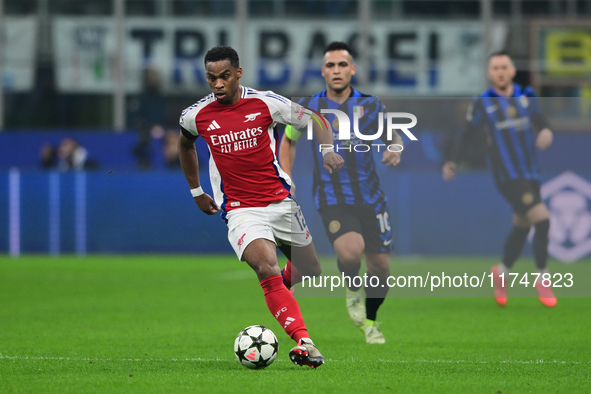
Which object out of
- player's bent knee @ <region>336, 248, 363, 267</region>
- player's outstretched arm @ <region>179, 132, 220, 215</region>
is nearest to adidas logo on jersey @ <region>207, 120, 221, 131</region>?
player's outstretched arm @ <region>179, 132, 220, 215</region>

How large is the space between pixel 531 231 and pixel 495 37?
11025 millimetres

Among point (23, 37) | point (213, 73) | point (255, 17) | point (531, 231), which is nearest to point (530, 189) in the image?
point (531, 231)

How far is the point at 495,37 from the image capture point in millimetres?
20672

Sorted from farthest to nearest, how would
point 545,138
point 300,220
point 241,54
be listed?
point 241,54
point 545,138
point 300,220

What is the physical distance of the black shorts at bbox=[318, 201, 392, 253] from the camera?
7.69m

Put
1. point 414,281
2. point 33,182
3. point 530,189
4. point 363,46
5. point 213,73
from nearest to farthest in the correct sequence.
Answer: point 213,73, point 414,281, point 530,189, point 33,182, point 363,46

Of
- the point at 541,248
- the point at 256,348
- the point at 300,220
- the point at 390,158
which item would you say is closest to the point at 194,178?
the point at 300,220

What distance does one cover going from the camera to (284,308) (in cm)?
608

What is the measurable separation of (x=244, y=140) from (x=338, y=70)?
62.4 inches

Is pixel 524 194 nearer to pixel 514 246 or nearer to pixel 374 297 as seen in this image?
pixel 514 246

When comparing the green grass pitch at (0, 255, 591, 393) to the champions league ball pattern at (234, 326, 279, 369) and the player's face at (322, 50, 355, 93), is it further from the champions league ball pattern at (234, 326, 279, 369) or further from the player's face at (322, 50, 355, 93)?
the player's face at (322, 50, 355, 93)

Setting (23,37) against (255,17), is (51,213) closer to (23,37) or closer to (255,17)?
(23,37)

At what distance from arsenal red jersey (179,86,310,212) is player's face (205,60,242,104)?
14 cm

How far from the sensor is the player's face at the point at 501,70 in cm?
971
